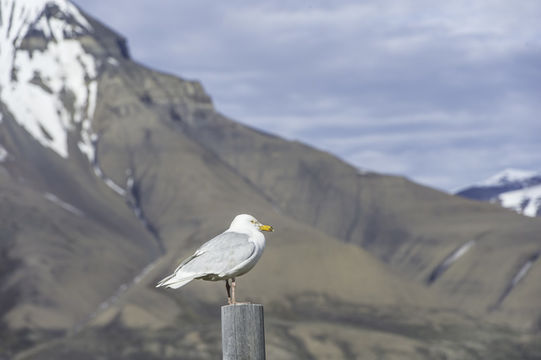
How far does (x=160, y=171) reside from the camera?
160m

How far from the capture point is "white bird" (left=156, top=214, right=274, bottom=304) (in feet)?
28.0

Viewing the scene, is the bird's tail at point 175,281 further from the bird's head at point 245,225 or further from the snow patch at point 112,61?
the snow patch at point 112,61

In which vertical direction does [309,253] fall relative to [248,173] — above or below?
below

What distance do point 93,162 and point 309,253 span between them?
4956cm

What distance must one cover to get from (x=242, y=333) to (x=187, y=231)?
137230mm

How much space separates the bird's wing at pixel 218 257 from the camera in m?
8.59

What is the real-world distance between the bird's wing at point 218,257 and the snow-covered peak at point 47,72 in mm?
150345

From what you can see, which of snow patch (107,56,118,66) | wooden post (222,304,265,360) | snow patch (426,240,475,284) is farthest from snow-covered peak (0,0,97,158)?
wooden post (222,304,265,360)

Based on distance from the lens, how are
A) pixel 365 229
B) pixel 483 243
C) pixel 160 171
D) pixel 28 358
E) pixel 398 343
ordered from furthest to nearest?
pixel 365 229, pixel 160 171, pixel 483 243, pixel 398 343, pixel 28 358

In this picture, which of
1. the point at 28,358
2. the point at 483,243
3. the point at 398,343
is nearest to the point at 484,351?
the point at 398,343

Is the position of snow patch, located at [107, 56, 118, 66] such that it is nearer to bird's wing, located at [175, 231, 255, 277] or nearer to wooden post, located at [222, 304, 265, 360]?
bird's wing, located at [175, 231, 255, 277]

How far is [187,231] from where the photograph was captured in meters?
144

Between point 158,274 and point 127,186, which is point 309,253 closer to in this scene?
point 158,274

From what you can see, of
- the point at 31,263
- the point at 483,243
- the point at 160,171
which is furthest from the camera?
the point at 160,171
